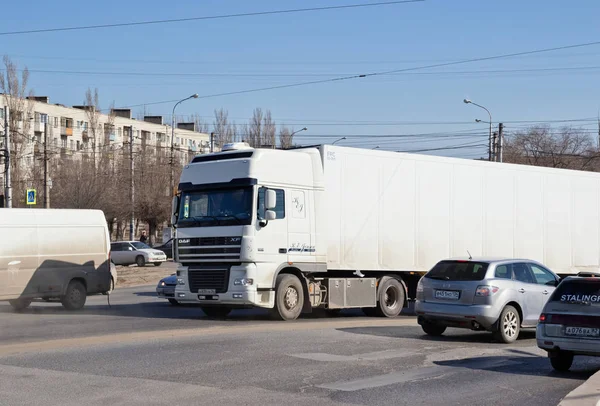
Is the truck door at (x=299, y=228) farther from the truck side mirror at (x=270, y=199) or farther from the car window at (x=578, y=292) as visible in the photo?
the car window at (x=578, y=292)

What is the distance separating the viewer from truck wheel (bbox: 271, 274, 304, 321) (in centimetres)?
1884

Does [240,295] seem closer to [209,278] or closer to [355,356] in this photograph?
[209,278]

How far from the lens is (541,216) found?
24281mm

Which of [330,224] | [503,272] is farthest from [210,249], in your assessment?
[503,272]

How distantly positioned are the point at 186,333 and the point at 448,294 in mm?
4819

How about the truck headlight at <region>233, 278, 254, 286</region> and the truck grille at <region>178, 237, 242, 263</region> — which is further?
the truck grille at <region>178, 237, 242, 263</region>

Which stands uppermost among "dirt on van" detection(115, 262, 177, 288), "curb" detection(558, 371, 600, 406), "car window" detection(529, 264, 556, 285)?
"car window" detection(529, 264, 556, 285)

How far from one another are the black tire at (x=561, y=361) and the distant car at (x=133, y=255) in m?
39.6

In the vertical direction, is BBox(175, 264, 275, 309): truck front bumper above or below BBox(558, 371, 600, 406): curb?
above

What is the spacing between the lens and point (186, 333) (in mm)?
15914

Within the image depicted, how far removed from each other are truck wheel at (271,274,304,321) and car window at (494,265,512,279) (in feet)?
16.2

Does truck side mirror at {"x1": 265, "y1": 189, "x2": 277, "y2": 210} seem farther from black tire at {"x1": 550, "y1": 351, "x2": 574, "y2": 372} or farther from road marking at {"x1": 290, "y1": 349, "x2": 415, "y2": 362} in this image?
black tire at {"x1": 550, "y1": 351, "x2": 574, "y2": 372}

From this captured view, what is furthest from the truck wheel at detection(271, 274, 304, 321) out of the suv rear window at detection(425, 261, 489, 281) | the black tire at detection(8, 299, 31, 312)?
the black tire at detection(8, 299, 31, 312)

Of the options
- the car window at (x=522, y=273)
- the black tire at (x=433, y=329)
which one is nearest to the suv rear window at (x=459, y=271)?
the car window at (x=522, y=273)
